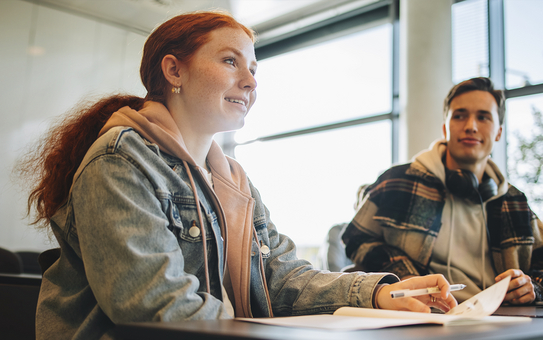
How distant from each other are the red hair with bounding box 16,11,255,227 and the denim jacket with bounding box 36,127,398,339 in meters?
0.10

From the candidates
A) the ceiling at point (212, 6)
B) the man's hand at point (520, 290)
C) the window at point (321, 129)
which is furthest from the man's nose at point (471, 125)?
the window at point (321, 129)

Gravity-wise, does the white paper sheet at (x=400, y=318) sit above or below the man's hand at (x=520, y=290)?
above

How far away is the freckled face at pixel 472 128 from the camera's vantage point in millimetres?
1937

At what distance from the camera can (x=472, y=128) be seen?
1926 mm

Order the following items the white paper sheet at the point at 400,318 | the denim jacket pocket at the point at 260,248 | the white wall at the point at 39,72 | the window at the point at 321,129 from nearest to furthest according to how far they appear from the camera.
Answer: the white paper sheet at the point at 400,318 < the denim jacket pocket at the point at 260,248 < the white wall at the point at 39,72 < the window at the point at 321,129

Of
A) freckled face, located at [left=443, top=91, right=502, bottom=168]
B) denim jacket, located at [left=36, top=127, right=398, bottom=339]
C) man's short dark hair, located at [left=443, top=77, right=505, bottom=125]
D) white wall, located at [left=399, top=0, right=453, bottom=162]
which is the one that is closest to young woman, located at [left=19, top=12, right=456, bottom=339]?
denim jacket, located at [left=36, top=127, right=398, bottom=339]

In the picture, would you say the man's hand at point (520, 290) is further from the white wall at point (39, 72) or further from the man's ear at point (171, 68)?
the white wall at point (39, 72)

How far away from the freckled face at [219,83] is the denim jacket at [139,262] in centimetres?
21

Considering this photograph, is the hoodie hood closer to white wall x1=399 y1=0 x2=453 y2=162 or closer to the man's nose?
the man's nose

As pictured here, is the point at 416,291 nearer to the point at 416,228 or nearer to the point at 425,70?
the point at 416,228

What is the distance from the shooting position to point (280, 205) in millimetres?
5379

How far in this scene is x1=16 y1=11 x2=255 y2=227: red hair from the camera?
103 cm

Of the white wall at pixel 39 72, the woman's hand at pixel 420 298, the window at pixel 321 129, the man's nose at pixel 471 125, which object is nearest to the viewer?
the woman's hand at pixel 420 298

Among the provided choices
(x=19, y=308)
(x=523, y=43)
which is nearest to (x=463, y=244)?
(x=19, y=308)
